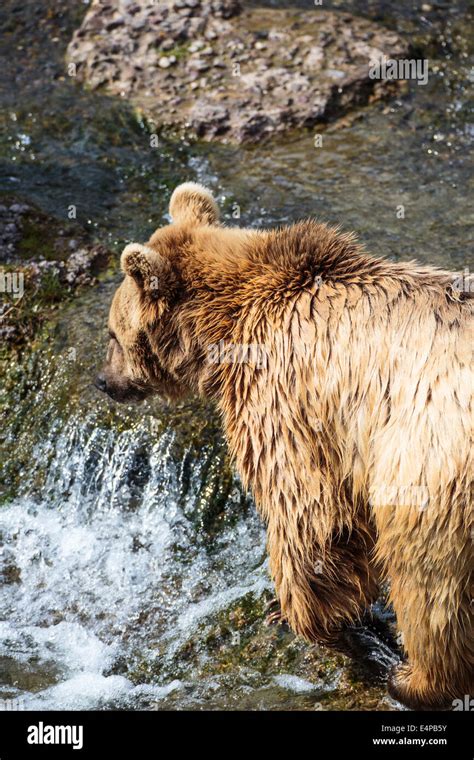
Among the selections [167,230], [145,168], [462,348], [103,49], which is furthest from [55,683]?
[103,49]

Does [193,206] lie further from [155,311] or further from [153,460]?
[153,460]

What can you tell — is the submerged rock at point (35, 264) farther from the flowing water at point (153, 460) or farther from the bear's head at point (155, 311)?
the bear's head at point (155, 311)

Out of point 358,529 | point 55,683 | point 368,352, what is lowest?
point 55,683

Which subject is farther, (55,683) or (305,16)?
(305,16)

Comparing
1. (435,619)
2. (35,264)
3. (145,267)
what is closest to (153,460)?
(145,267)

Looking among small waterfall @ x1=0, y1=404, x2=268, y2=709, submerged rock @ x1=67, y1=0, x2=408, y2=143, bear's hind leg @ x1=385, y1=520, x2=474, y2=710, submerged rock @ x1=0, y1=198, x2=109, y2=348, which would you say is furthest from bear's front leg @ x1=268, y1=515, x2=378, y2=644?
submerged rock @ x1=67, y1=0, x2=408, y2=143

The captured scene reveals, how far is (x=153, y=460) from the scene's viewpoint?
Answer: 280 inches

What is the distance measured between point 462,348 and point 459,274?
65cm

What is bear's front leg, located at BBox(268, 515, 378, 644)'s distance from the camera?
5316 millimetres

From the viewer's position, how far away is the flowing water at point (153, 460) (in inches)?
243

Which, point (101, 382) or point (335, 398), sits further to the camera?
point (101, 382)

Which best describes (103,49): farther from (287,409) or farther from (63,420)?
(287,409)

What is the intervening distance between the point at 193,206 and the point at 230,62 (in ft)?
16.2

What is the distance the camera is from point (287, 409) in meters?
5.16
